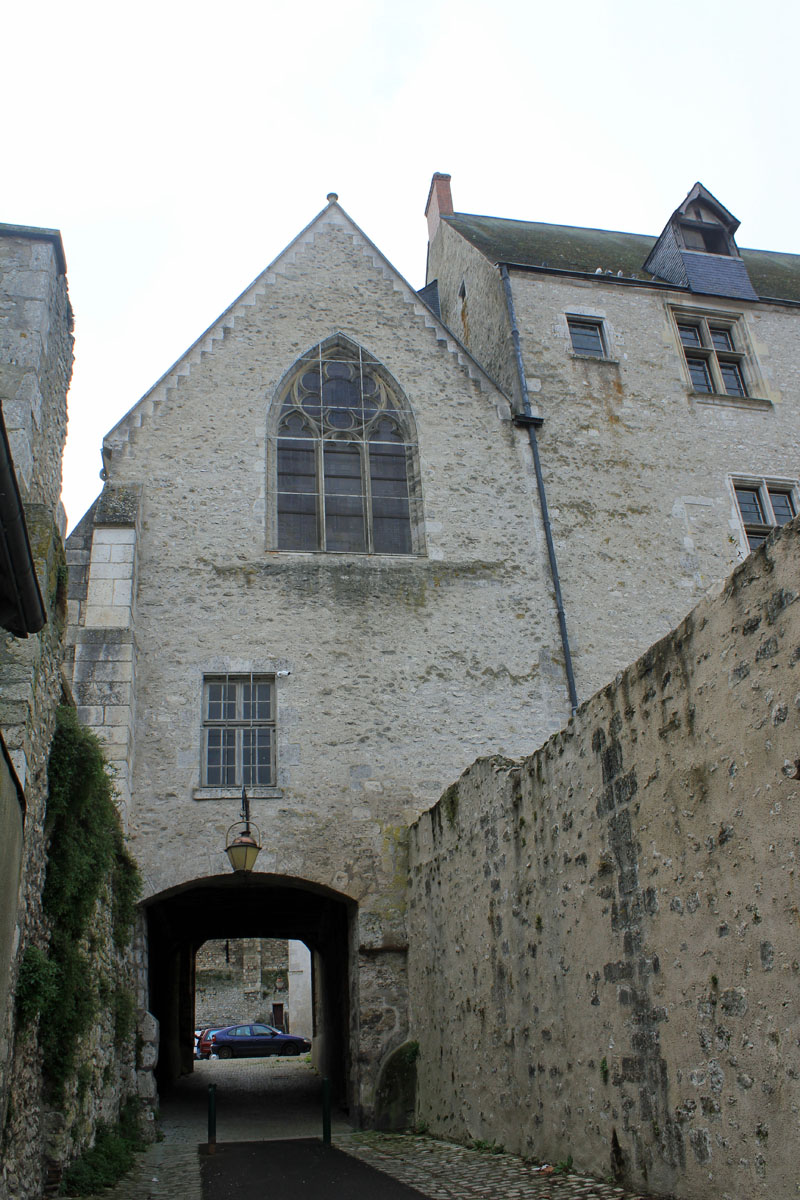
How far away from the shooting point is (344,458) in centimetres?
1339

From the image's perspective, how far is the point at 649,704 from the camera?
5281mm

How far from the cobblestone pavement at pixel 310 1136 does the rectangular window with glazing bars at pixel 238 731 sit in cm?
359

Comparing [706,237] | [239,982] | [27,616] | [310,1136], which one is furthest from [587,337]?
[239,982]

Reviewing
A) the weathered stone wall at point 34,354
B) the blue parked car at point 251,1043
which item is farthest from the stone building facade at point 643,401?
the blue parked car at point 251,1043

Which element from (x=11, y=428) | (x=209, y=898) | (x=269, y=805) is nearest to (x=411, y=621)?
(x=269, y=805)

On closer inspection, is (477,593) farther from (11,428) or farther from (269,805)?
(11,428)

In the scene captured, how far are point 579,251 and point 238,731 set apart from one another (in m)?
11.6

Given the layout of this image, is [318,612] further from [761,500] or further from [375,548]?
[761,500]

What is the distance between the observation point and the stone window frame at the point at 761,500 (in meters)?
13.8

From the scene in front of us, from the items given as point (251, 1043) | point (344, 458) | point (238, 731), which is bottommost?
point (251, 1043)

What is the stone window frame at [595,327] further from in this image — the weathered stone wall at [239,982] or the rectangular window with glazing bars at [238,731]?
the weathered stone wall at [239,982]

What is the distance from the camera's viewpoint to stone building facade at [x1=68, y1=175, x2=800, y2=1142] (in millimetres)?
10688

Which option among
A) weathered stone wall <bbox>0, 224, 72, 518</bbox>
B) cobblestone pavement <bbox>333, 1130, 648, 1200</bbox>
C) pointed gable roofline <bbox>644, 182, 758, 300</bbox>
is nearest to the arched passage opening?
cobblestone pavement <bbox>333, 1130, 648, 1200</bbox>

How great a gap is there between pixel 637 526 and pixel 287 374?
5336mm
